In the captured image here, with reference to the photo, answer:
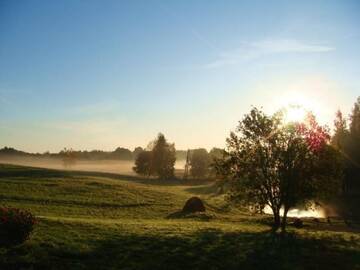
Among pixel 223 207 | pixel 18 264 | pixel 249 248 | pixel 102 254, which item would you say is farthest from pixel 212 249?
pixel 223 207

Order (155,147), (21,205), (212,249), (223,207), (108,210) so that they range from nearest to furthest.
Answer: (212,249)
(21,205)
(108,210)
(223,207)
(155,147)

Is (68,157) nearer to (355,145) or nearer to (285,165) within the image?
(355,145)

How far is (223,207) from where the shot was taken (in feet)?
230

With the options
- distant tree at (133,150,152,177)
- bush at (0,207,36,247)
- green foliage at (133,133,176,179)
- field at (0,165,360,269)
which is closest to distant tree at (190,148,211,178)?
green foliage at (133,133,176,179)

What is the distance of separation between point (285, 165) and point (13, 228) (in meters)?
24.5

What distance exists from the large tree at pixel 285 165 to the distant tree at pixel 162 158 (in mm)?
92524

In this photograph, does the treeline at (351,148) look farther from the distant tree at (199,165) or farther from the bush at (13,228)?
the bush at (13,228)

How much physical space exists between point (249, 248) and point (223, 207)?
39063 mm

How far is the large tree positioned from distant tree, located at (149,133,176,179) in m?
92.5

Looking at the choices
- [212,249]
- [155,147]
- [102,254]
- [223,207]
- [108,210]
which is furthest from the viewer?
[155,147]

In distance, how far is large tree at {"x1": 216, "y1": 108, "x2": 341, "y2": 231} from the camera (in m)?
40.4

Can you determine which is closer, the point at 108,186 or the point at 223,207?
the point at 223,207

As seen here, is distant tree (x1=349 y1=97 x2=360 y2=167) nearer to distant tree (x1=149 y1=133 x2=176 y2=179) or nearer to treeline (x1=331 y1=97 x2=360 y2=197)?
treeline (x1=331 y1=97 x2=360 y2=197)

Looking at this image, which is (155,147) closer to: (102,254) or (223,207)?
(223,207)
